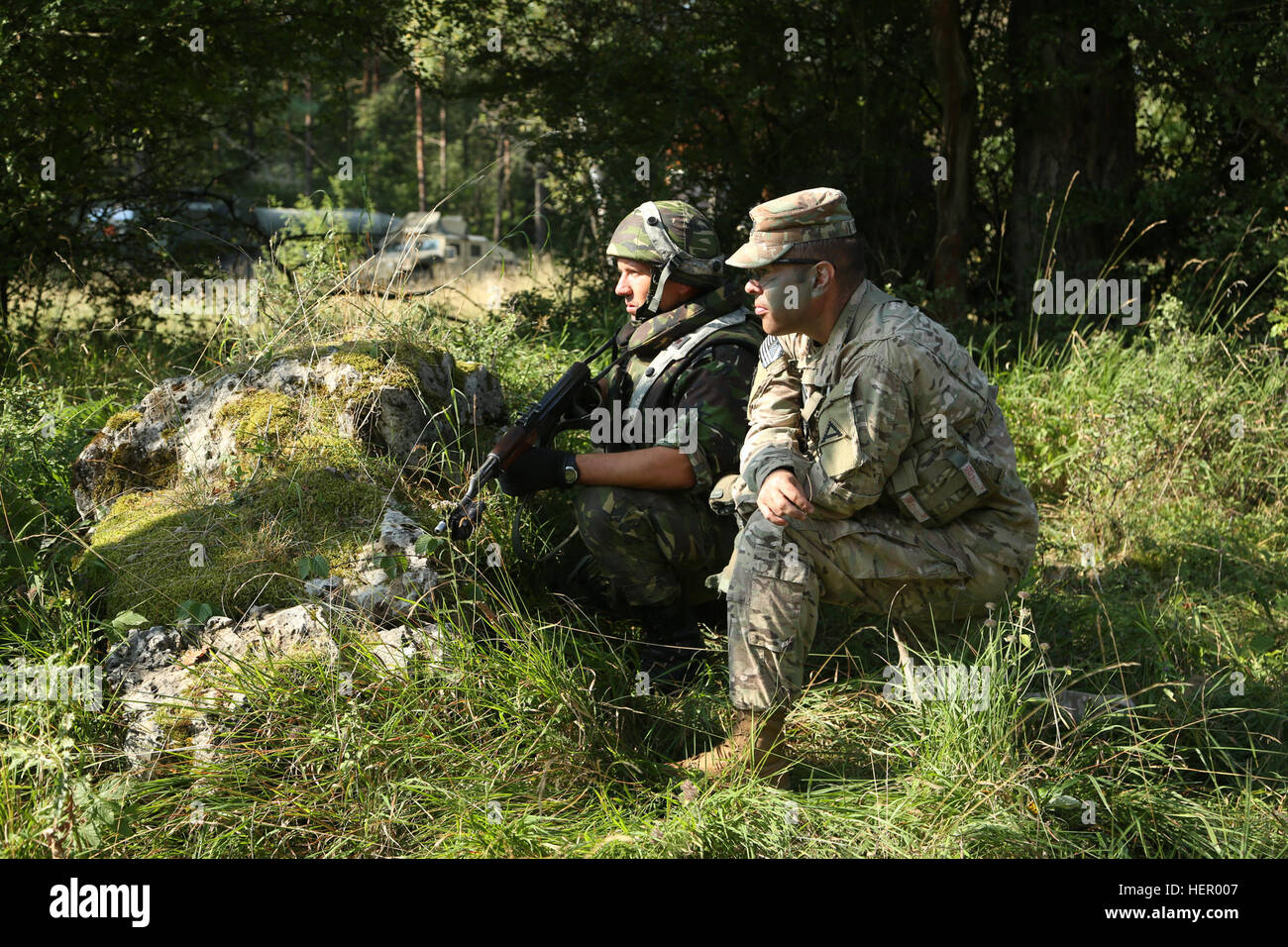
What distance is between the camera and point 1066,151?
298 inches

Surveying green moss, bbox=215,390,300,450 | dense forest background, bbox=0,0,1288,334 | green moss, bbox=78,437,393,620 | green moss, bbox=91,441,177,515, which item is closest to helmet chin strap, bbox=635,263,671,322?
green moss, bbox=78,437,393,620

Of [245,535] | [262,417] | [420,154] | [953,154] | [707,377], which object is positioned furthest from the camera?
[420,154]

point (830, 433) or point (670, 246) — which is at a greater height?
point (670, 246)

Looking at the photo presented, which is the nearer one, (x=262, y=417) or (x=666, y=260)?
(x=666, y=260)

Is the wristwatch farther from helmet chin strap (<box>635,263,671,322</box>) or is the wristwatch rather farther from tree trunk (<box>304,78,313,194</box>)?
tree trunk (<box>304,78,313,194</box>)

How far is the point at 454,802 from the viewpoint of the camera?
2973mm

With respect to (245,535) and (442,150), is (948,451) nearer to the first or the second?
(245,535)

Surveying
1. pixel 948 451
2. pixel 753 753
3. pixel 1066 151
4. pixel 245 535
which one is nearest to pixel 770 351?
pixel 948 451

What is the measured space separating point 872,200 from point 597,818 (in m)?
6.28

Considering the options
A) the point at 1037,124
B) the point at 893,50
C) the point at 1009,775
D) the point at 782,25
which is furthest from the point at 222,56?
the point at 1009,775

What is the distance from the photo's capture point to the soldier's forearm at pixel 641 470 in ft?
12.7

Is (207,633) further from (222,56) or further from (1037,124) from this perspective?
(1037,124)

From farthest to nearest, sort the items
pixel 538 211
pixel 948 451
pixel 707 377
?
pixel 538 211 → pixel 707 377 → pixel 948 451

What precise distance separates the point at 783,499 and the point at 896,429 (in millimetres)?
381
